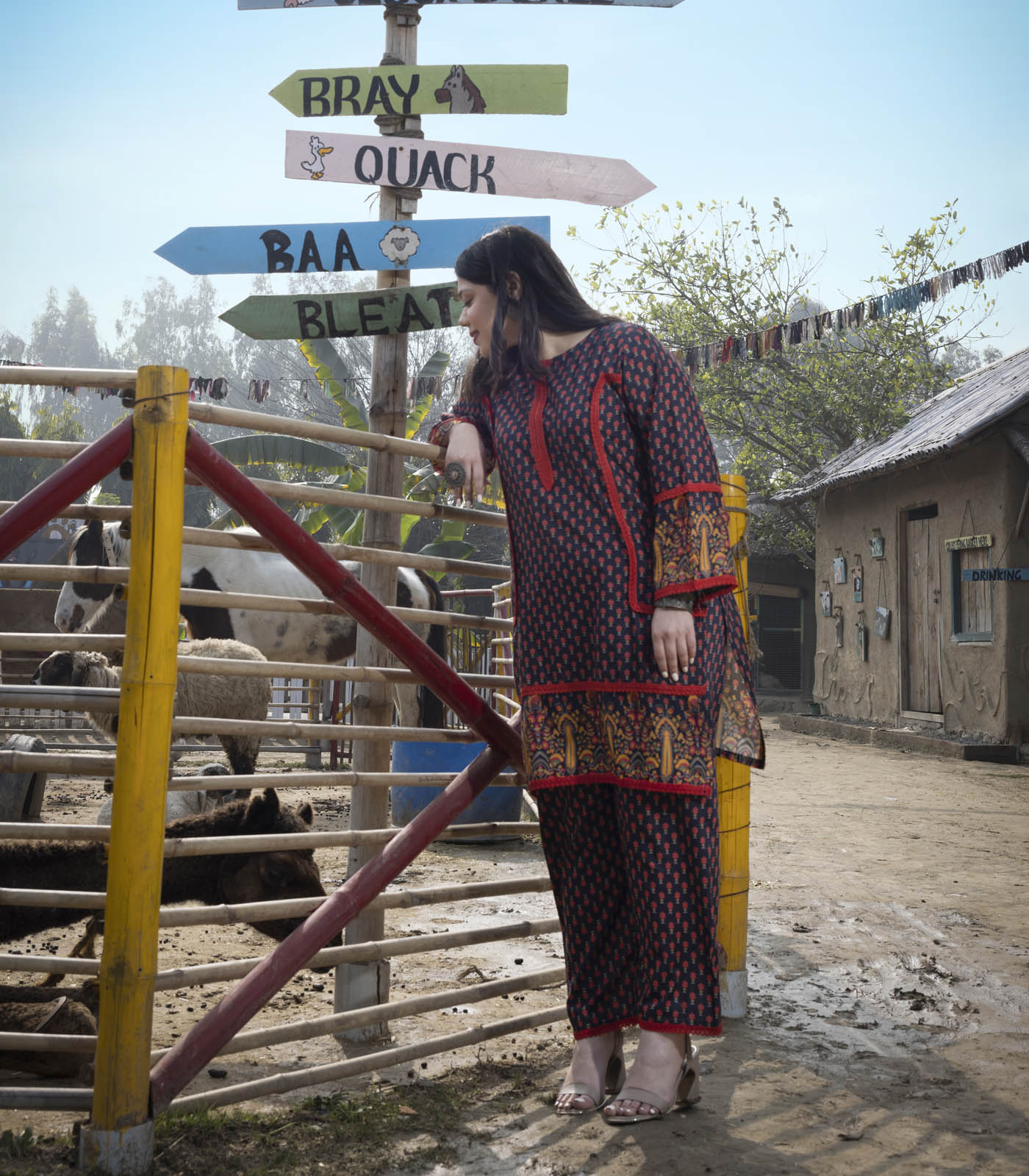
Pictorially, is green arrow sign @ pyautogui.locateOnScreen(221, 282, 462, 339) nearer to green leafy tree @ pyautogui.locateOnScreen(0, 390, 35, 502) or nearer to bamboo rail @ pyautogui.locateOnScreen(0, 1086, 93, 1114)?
bamboo rail @ pyautogui.locateOnScreen(0, 1086, 93, 1114)

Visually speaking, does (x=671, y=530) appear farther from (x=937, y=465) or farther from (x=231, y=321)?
(x=937, y=465)

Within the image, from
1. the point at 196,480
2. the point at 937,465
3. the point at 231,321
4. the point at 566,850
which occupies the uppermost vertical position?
the point at 937,465

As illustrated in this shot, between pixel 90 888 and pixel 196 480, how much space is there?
1.42 m

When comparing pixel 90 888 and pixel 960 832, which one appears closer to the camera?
pixel 90 888

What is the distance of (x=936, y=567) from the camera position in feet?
40.4

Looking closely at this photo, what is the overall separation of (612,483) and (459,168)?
4.66ft

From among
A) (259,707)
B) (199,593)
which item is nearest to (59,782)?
(259,707)

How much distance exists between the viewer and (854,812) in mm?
7180

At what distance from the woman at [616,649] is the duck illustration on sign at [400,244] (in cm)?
77

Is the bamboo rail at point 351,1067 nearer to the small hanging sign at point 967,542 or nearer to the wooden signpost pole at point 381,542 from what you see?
the wooden signpost pole at point 381,542

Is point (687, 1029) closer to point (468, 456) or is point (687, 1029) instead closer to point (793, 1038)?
point (793, 1038)

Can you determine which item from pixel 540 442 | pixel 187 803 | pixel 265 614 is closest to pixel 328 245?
pixel 540 442

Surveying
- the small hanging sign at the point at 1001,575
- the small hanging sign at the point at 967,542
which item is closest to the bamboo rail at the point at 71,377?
the small hanging sign at the point at 1001,575

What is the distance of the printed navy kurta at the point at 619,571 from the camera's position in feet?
7.24
